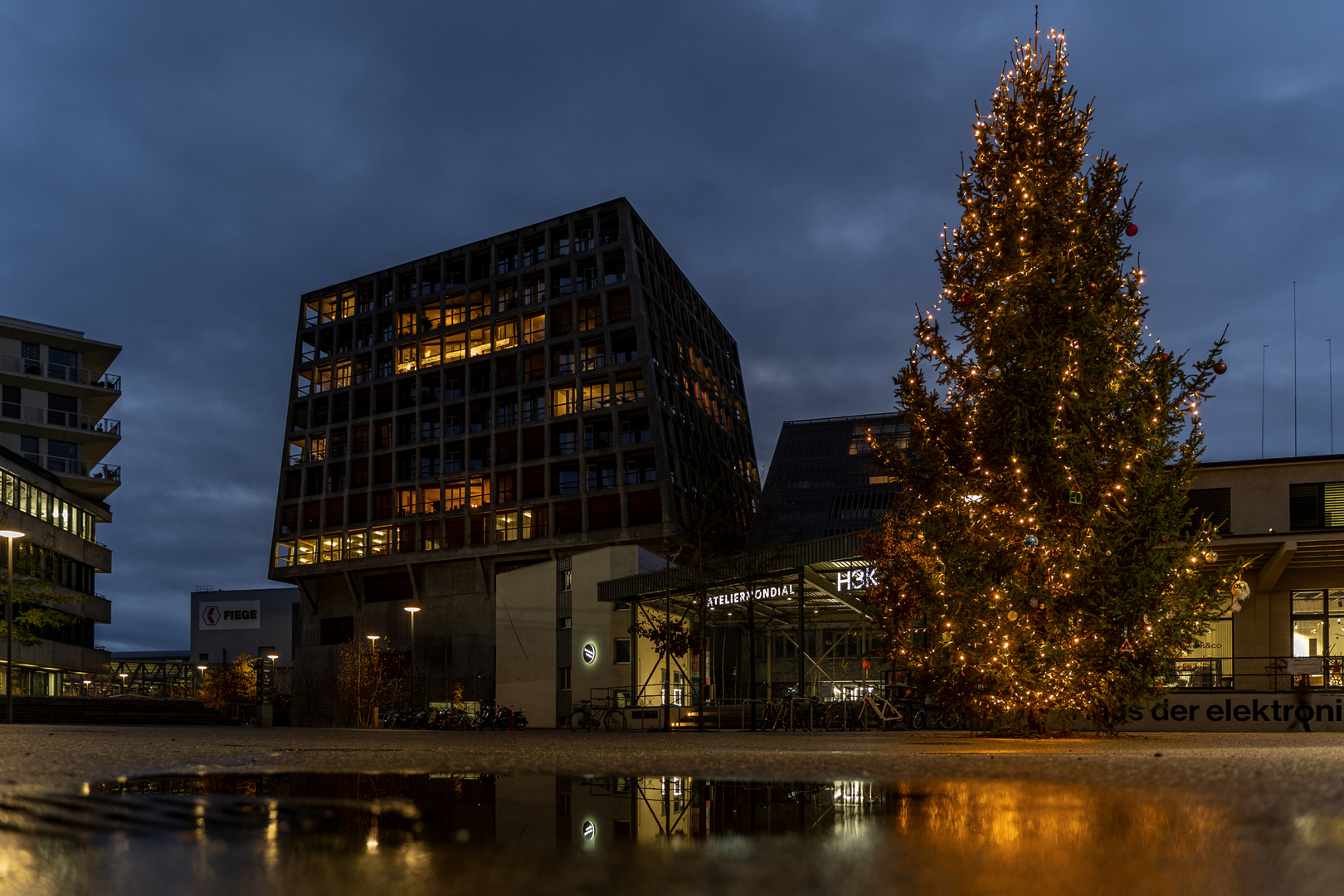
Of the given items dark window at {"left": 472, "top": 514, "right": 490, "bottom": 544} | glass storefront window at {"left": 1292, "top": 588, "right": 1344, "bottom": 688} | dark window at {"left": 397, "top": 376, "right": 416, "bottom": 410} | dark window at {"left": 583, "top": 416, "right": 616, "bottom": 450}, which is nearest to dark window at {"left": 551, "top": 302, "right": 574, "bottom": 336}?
dark window at {"left": 583, "top": 416, "right": 616, "bottom": 450}

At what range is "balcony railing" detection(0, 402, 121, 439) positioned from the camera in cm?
6869

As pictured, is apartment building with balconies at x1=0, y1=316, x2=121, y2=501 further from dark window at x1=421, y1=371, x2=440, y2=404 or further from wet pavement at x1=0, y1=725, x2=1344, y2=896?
wet pavement at x1=0, y1=725, x2=1344, y2=896

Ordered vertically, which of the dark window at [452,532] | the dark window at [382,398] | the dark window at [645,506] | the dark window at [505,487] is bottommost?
the dark window at [452,532]

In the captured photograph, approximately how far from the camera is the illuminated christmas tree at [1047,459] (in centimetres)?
1435

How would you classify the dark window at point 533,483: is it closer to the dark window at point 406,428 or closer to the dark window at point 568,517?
the dark window at point 568,517

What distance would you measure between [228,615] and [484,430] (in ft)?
140

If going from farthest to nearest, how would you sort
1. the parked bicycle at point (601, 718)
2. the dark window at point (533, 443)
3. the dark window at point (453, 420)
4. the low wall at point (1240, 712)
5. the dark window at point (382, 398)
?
the dark window at point (382, 398) → the dark window at point (453, 420) → the dark window at point (533, 443) → the parked bicycle at point (601, 718) → the low wall at point (1240, 712)

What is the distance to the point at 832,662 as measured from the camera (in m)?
52.5

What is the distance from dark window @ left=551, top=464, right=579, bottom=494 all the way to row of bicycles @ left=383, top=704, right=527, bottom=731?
1855 cm

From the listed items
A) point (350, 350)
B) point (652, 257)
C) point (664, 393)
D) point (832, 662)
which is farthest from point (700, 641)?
point (350, 350)

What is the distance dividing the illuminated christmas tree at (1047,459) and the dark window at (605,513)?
4591 cm

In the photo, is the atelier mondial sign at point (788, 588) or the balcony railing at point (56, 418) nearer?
the atelier mondial sign at point (788, 588)

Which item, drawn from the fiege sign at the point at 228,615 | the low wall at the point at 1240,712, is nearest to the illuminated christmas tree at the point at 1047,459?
the low wall at the point at 1240,712

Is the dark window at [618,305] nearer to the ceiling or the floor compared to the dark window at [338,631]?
nearer to the ceiling
